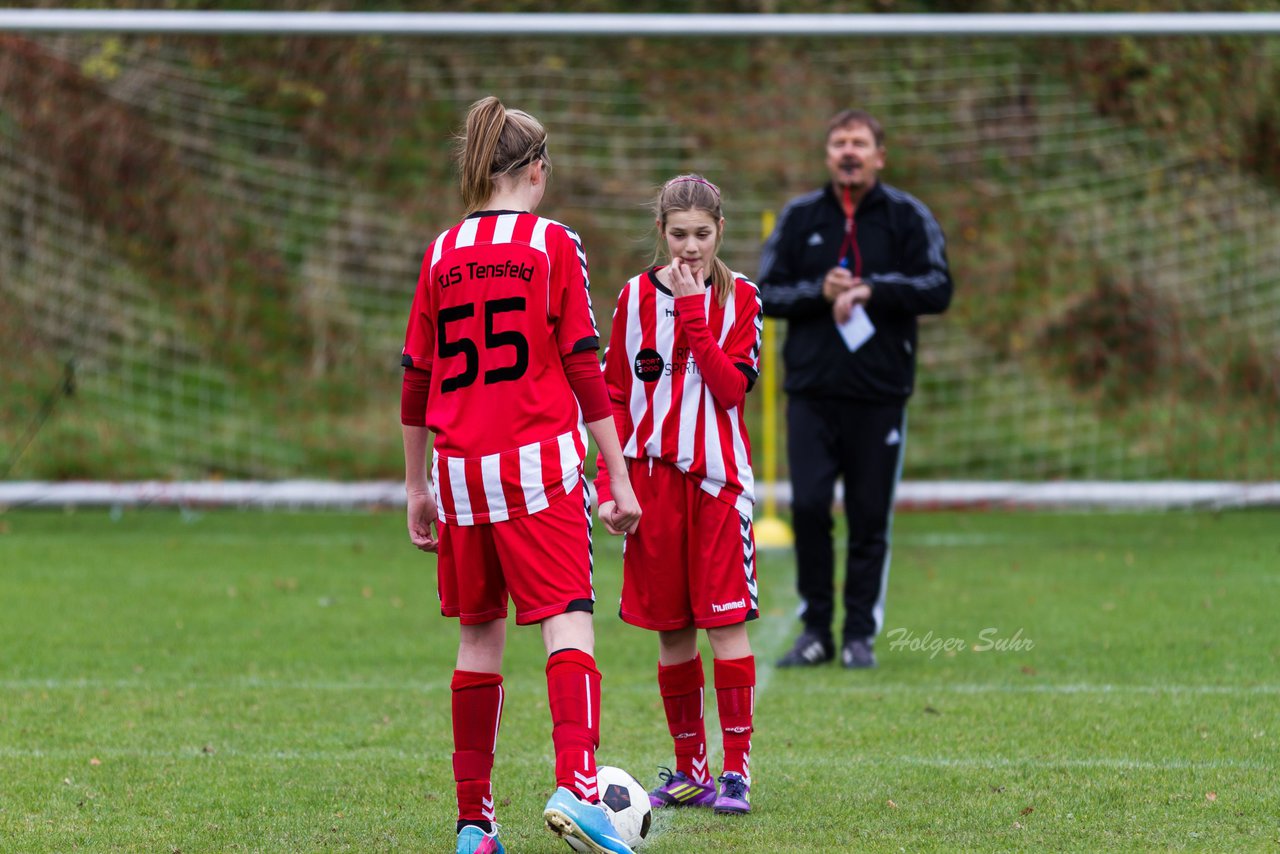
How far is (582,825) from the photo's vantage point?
11.0 feet

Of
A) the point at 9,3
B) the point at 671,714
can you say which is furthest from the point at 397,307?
the point at 671,714

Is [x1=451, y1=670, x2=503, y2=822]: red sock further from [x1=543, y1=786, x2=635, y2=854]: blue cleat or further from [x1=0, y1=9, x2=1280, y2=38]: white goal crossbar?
[x1=0, y1=9, x2=1280, y2=38]: white goal crossbar

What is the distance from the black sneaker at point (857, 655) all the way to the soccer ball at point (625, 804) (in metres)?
2.51

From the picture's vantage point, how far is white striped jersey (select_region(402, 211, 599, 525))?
142 inches

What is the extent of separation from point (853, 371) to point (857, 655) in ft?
3.69

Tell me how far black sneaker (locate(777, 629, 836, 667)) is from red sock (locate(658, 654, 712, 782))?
1958 mm

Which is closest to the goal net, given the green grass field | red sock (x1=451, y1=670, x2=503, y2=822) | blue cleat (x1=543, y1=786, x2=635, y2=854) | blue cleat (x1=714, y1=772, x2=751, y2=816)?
the green grass field

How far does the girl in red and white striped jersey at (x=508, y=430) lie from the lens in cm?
362

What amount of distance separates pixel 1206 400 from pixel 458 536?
9.74m

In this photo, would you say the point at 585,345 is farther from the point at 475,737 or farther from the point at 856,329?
the point at 856,329

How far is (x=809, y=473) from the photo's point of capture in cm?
627

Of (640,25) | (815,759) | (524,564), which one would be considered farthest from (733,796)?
(640,25)

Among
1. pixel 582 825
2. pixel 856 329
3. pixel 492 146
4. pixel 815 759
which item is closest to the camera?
pixel 582 825

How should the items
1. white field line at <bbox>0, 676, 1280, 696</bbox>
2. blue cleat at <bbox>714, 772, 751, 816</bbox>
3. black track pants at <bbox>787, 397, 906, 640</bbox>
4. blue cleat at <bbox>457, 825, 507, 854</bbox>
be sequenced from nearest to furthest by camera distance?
blue cleat at <bbox>457, 825, 507, 854</bbox>
blue cleat at <bbox>714, 772, 751, 816</bbox>
white field line at <bbox>0, 676, 1280, 696</bbox>
black track pants at <bbox>787, 397, 906, 640</bbox>
